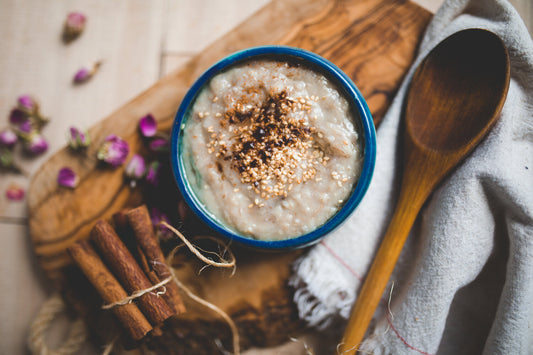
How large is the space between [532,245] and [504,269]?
17cm

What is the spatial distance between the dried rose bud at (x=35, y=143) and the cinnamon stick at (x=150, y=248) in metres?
0.63

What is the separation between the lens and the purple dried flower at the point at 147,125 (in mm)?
1400

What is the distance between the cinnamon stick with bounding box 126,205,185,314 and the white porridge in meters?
0.25

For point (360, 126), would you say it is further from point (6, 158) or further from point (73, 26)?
point (6, 158)

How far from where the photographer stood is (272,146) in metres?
1.19

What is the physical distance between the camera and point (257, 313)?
1.38 m

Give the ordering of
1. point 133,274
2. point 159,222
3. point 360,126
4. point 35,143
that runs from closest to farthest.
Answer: point 360,126
point 133,274
point 159,222
point 35,143

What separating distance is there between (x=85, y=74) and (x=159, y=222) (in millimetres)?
789

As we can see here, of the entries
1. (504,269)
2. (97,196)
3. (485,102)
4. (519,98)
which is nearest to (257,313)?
(97,196)

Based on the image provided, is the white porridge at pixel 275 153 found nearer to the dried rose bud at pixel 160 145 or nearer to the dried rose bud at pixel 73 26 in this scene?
the dried rose bud at pixel 160 145

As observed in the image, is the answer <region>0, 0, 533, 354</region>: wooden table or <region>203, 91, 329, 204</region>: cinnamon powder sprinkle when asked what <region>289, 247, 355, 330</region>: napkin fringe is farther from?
<region>0, 0, 533, 354</region>: wooden table

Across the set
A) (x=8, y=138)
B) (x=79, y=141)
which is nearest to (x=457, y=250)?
(x=79, y=141)

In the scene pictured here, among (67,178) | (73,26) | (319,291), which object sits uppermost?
(73,26)

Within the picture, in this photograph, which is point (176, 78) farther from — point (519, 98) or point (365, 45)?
point (519, 98)
